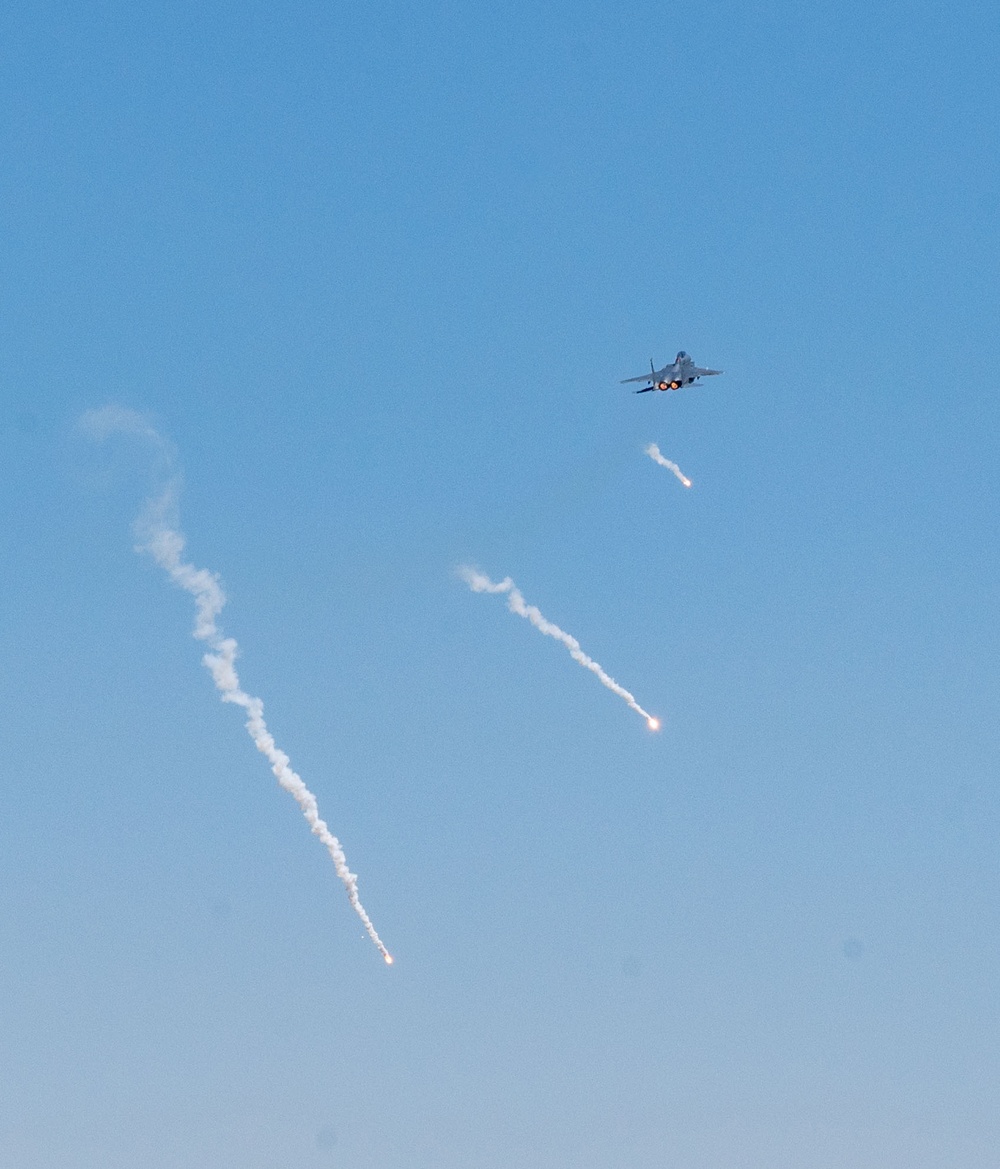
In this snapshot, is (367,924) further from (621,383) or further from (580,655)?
(621,383)

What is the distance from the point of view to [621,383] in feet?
622

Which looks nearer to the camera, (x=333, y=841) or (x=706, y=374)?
(x=333, y=841)

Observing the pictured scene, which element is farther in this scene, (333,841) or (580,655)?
(580,655)

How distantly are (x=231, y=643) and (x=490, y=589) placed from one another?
40.9 metres

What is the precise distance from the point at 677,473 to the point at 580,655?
26.1 m

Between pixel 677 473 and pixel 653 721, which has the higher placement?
pixel 677 473

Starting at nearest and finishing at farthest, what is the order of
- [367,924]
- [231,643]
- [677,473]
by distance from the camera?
[231,643], [367,924], [677,473]

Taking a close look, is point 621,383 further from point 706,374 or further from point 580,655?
point 580,655

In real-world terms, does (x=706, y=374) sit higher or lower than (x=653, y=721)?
higher

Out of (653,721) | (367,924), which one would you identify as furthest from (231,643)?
(653,721)

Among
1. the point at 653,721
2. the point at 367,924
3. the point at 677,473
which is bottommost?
the point at 367,924

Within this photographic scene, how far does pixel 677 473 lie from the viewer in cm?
18862

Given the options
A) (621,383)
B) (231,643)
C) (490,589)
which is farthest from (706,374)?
(231,643)

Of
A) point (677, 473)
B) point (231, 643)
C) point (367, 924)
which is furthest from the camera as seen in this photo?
point (677, 473)
